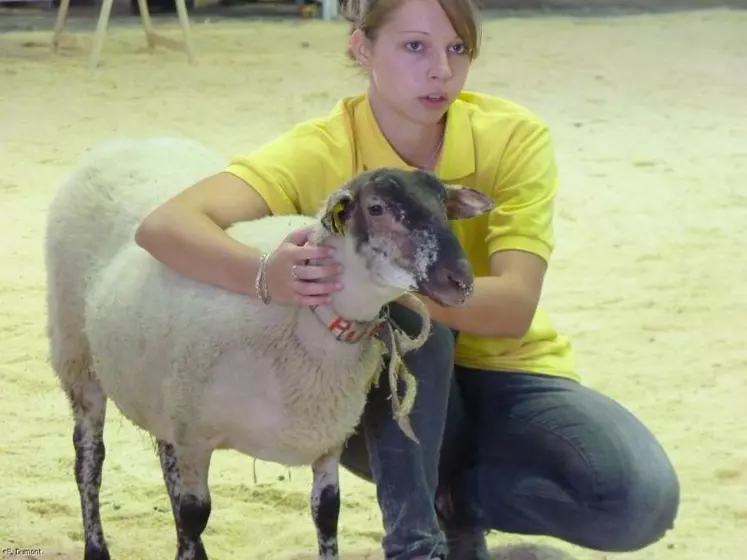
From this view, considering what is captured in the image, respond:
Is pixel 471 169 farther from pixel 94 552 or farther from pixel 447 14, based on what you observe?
pixel 94 552

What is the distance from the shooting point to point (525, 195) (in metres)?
1.73

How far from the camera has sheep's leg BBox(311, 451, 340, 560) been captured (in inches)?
66.4

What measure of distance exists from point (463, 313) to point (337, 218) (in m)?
0.28

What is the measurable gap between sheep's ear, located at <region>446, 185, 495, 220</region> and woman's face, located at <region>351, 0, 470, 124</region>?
256mm

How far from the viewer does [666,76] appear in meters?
6.08

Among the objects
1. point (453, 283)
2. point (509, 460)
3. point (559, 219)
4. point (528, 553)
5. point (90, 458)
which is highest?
point (453, 283)

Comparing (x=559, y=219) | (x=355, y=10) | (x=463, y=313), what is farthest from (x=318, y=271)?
(x=559, y=219)

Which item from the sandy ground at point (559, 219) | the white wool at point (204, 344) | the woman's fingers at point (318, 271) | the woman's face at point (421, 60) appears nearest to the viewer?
the woman's fingers at point (318, 271)

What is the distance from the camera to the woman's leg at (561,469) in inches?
66.2

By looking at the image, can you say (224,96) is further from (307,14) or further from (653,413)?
(653,413)

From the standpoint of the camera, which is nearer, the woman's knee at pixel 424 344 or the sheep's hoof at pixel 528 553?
the woman's knee at pixel 424 344

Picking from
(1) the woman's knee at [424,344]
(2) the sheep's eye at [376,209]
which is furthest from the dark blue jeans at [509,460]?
(2) the sheep's eye at [376,209]

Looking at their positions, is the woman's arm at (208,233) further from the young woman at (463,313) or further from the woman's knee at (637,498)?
the woman's knee at (637,498)

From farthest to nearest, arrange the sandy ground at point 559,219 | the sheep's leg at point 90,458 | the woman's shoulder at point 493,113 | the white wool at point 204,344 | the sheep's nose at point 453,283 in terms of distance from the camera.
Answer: the sandy ground at point 559,219
the sheep's leg at point 90,458
the woman's shoulder at point 493,113
the white wool at point 204,344
the sheep's nose at point 453,283
